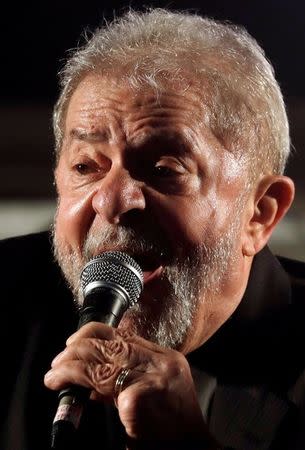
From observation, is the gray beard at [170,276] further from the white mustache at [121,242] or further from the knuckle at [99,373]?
the knuckle at [99,373]

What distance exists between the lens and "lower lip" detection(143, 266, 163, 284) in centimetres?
181

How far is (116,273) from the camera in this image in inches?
59.5

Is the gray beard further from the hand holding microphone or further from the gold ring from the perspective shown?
the gold ring

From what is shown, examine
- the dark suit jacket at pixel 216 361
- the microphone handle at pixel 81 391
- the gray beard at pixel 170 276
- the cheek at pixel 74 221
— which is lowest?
the dark suit jacket at pixel 216 361

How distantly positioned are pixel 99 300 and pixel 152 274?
0.38m

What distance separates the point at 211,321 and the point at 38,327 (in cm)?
45

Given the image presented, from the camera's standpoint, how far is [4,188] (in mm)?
3273

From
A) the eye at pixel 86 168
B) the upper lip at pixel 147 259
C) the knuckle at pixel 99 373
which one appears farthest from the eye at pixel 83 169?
the knuckle at pixel 99 373

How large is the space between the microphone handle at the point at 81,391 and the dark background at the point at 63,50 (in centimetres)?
142

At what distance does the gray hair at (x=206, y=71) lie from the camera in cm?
202

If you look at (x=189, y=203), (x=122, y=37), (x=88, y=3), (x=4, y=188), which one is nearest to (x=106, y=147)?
(x=189, y=203)

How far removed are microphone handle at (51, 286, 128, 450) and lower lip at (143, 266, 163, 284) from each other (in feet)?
1.02

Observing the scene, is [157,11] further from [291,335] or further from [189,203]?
[291,335]

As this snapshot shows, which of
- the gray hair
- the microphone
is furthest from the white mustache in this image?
the gray hair
